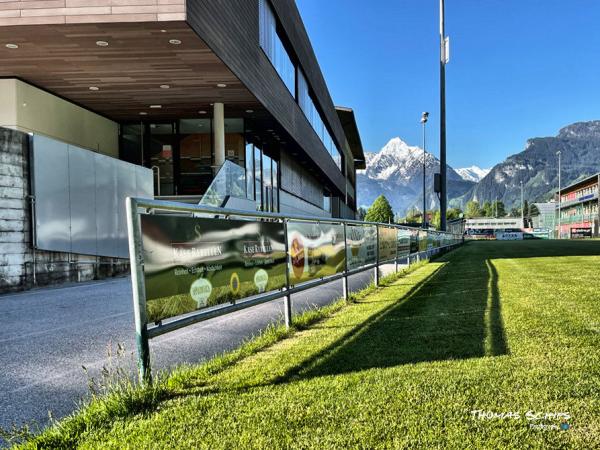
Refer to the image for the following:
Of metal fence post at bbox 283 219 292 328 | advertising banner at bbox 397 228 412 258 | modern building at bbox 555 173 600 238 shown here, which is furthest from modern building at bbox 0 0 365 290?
modern building at bbox 555 173 600 238

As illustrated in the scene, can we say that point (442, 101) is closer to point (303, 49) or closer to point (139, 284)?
point (303, 49)

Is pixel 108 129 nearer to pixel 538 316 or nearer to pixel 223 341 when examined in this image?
pixel 223 341

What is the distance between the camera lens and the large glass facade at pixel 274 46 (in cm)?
1837

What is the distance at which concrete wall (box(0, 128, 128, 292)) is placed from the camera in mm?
10039

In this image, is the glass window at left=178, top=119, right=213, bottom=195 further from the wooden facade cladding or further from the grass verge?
the grass verge

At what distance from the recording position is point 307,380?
11.7 feet

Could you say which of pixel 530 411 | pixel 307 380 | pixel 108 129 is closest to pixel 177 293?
pixel 307 380

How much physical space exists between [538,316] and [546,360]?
6.75 ft

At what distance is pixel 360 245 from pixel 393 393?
6484 mm

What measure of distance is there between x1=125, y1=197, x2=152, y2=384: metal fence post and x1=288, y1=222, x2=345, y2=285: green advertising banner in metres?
2.93

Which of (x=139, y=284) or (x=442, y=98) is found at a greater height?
(x=442, y=98)

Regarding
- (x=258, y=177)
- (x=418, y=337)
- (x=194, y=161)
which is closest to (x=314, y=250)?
(x=418, y=337)

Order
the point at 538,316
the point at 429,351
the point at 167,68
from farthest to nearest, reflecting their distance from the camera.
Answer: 1. the point at 167,68
2. the point at 538,316
3. the point at 429,351

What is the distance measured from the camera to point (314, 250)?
7.14 meters
